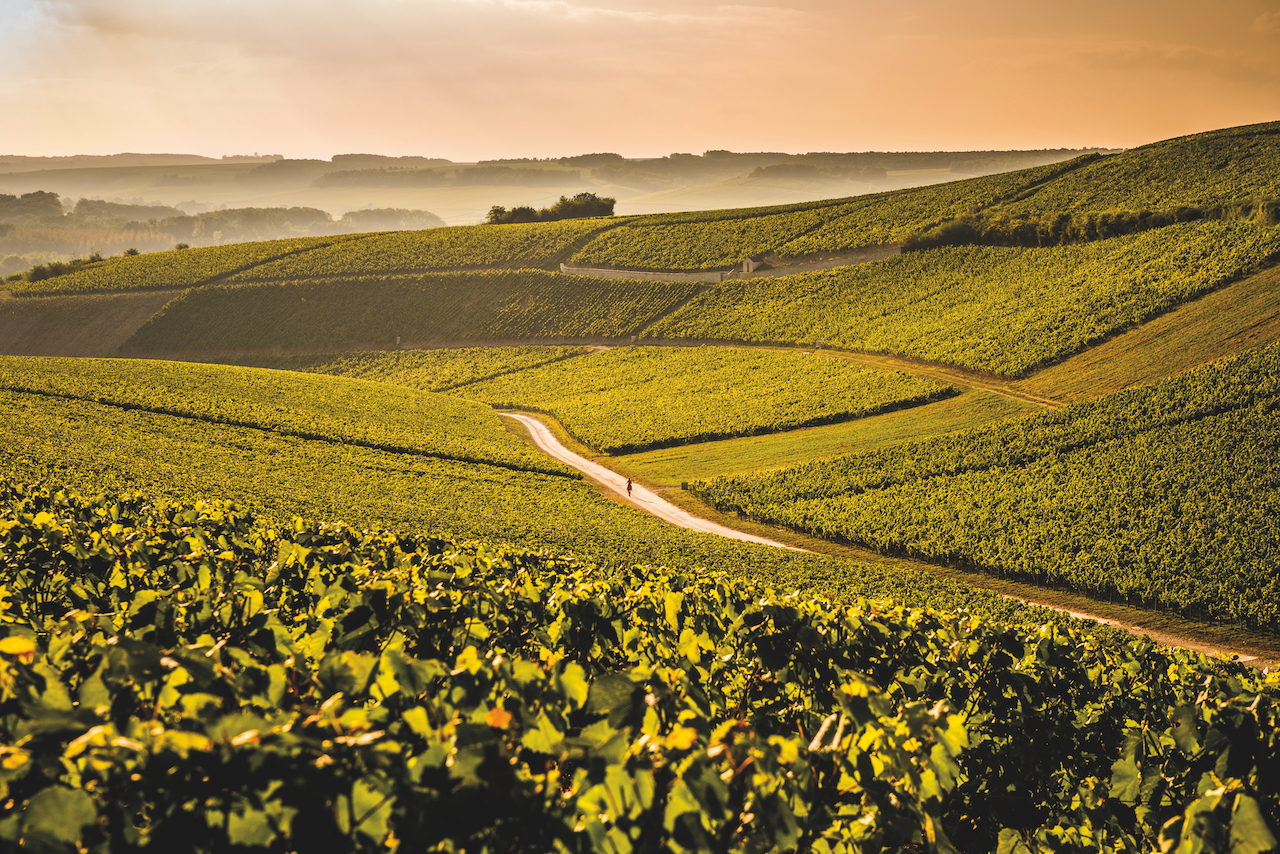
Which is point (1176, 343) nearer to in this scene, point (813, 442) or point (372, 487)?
point (813, 442)

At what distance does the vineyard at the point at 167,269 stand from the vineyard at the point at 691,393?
60.5 metres

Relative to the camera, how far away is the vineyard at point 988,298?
53.0 metres

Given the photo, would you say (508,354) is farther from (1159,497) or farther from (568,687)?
(568,687)

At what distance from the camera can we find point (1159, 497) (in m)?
30.4

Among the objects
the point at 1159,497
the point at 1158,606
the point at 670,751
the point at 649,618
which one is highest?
the point at 670,751

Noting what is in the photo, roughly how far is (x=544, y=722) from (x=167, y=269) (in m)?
129

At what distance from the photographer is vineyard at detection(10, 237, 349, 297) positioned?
103 meters

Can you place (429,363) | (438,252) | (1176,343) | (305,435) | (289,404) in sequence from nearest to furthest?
(305,435) → (1176,343) → (289,404) → (429,363) → (438,252)

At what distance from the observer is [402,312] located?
94188 mm

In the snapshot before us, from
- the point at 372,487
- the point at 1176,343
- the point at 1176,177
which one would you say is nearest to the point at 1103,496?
the point at 1176,343

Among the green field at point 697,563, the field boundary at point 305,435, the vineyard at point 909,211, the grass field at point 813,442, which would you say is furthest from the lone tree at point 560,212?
the field boundary at point 305,435

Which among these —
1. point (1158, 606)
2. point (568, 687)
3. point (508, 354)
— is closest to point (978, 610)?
point (1158, 606)

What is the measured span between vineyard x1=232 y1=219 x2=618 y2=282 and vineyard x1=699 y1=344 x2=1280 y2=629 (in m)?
74.9

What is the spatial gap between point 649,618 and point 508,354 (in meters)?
75.0
